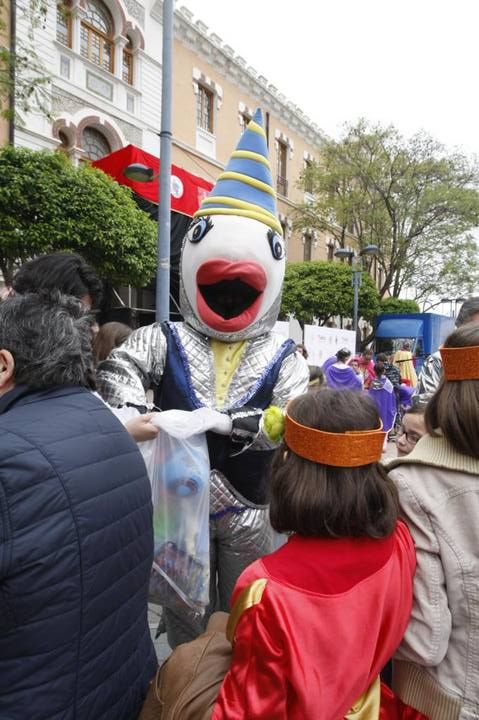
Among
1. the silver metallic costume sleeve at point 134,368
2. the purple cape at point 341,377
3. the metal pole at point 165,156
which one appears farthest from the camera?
the purple cape at point 341,377

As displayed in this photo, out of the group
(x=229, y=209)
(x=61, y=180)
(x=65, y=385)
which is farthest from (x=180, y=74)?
(x=65, y=385)

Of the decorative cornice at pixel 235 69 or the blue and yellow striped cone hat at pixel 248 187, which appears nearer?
the blue and yellow striped cone hat at pixel 248 187

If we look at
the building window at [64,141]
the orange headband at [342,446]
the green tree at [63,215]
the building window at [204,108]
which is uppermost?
the building window at [204,108]

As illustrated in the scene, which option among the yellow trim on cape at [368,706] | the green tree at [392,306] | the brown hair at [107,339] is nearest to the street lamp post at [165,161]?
the brown hair at [107,339]

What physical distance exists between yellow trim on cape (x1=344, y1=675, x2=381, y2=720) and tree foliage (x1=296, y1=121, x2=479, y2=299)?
19.1 metres

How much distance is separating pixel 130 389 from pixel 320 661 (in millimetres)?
1352

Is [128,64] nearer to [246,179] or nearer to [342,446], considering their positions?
[246,179]

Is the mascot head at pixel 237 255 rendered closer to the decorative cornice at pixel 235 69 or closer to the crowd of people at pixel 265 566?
the crowd of people at pixel 265 566

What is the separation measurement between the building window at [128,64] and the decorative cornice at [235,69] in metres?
1.03

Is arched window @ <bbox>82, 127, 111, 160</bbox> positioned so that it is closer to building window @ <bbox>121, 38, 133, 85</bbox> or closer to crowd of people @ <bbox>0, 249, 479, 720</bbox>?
building window @ <bbox>121, 38, 133, 85</bbox>

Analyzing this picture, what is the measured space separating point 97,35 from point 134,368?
12324mm

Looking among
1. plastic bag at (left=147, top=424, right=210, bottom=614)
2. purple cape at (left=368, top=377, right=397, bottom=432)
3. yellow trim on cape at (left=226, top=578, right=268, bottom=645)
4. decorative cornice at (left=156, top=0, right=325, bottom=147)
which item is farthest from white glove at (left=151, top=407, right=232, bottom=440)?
decorative cornice at (left=156, top=0, right=325, bottom=147)

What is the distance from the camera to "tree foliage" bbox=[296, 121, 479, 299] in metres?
18.2

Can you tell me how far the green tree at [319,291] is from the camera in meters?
17.7
